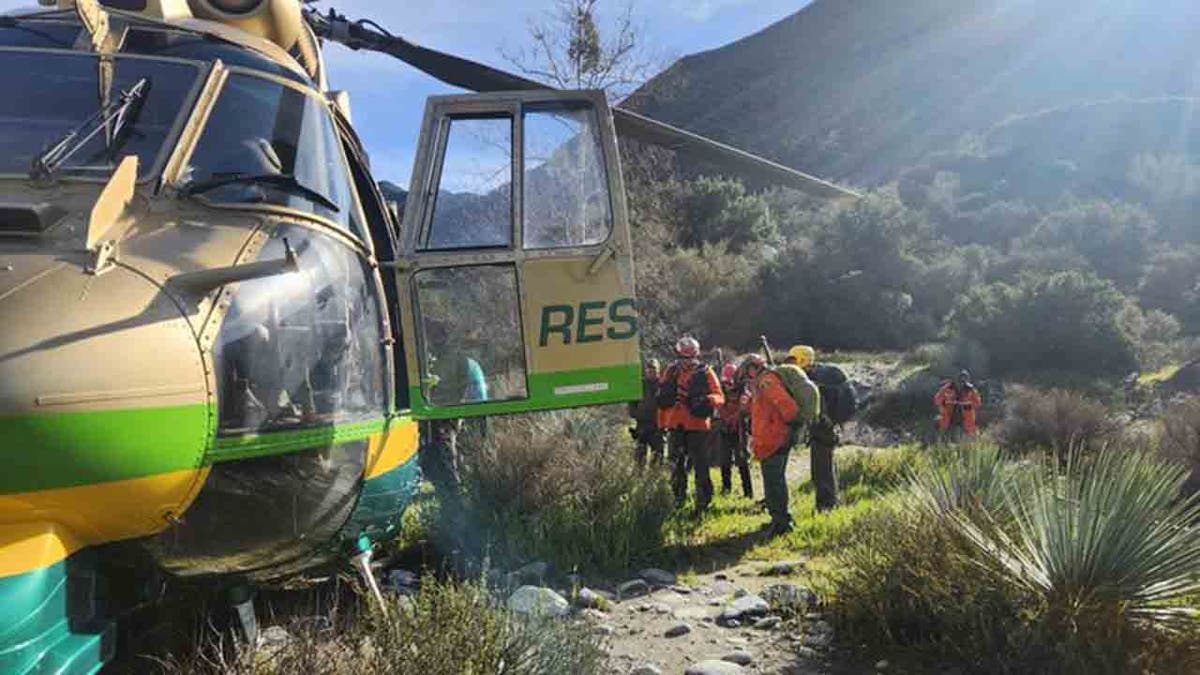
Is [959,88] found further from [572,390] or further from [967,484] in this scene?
[572,390]

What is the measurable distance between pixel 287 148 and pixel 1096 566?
4178mm

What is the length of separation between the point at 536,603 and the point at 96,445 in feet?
7.56

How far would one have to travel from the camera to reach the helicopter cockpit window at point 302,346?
9.82ft

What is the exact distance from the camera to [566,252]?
15.4 ft

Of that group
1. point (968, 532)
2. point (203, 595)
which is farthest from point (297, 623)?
point (968, 532)

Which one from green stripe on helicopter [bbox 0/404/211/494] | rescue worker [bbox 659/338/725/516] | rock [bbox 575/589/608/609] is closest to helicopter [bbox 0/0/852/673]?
green stripe on helicopter [bbox 0/404/211/494]

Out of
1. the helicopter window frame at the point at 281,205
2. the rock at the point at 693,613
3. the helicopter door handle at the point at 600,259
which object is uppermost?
the helicopter window frame at the point at 281,205

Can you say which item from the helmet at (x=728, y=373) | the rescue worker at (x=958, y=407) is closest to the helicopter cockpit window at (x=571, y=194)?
the helmet at (x=728, y=373)

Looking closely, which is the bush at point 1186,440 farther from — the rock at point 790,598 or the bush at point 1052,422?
the rock at point 790,598

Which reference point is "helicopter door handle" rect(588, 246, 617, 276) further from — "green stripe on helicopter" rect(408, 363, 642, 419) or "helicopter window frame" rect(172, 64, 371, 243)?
"helicopter window frame" rect(172, 64, 371, 243)

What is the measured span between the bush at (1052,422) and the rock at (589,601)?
11.2m

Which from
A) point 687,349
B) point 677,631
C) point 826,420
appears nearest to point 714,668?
point 677,631

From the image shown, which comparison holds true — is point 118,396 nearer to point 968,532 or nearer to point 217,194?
point 217,194

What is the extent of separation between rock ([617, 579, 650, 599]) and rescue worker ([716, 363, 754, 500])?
479cm
